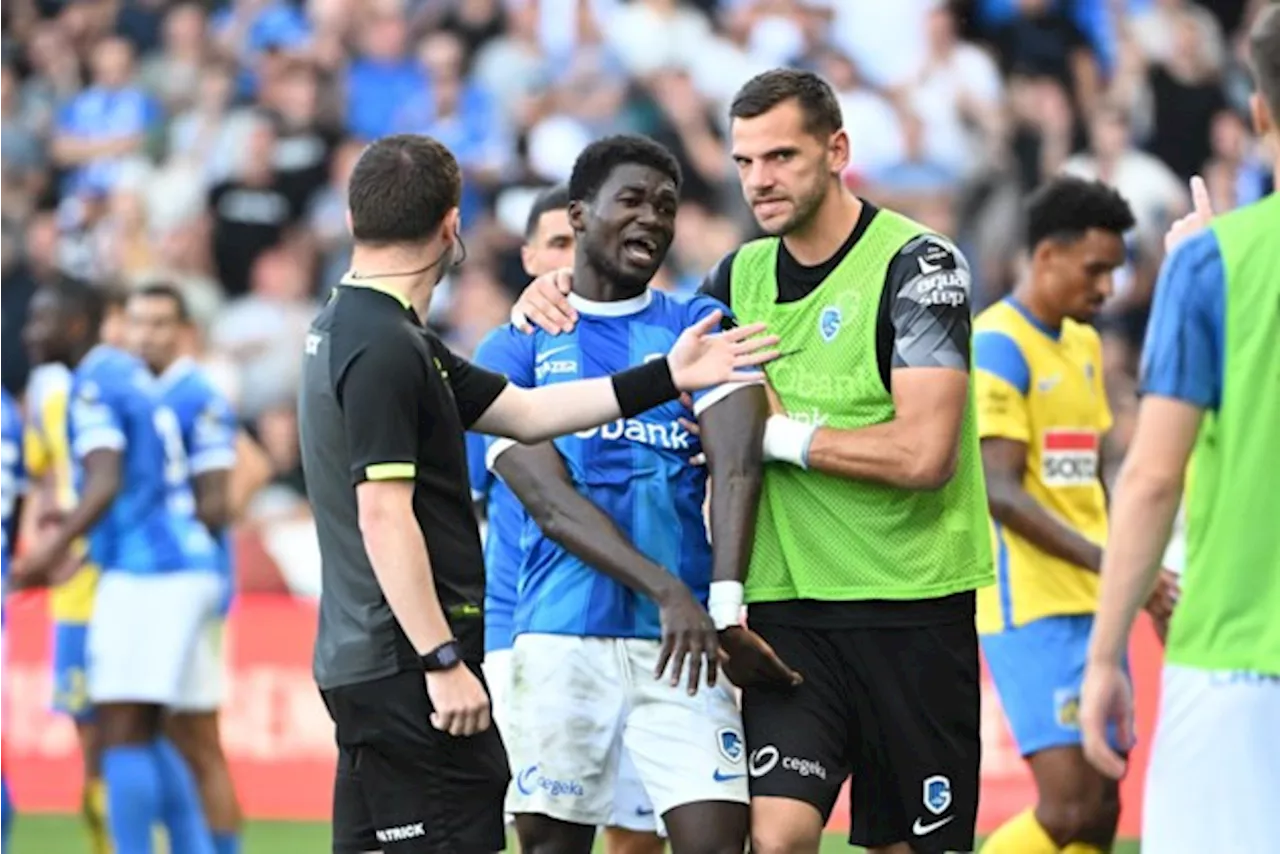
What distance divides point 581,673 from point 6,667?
24.5ft

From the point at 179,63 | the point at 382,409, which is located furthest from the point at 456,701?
the point at 179,63

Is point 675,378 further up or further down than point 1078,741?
further up

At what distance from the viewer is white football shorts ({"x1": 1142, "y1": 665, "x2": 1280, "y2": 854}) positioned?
4477 millimetres

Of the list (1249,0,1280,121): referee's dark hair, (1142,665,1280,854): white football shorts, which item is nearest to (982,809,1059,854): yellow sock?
(1142,665,1280,854): white football shorts

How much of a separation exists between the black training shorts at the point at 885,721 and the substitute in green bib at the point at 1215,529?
1.62 m

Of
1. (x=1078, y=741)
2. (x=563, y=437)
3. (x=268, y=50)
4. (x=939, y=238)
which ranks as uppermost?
(x=268, y=50)

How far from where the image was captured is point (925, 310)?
611 cm

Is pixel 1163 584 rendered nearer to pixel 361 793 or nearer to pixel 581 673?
pixel 581 673

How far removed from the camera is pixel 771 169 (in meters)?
6.25

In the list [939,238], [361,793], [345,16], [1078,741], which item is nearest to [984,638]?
[1078,741]

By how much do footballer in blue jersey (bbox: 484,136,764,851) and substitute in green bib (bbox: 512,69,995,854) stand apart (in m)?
0.12

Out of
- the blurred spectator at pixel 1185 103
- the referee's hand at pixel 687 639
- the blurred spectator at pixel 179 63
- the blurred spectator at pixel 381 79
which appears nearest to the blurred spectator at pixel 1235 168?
the blurred spectator at pixel 1185 103

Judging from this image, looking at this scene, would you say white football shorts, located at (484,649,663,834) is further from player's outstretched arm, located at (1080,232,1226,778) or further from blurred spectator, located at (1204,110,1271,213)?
blurred spectator, located at (1204,110,1271,213)

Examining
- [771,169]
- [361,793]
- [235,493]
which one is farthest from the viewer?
[235,493]
